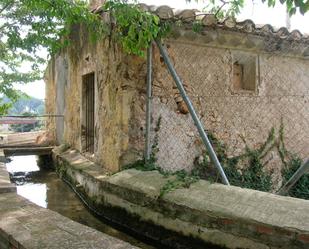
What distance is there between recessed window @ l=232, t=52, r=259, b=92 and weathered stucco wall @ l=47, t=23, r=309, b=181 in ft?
0.13

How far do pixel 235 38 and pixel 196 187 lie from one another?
98.9 inches

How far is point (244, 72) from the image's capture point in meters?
6.77

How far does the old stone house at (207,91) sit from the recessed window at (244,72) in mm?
16

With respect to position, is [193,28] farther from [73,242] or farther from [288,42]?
[73,242]

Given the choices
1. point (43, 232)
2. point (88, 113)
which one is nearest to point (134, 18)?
point (43, 232)

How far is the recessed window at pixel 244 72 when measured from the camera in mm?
6449

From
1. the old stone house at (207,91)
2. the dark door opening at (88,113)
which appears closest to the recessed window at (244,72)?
the old stone house at (207,91)

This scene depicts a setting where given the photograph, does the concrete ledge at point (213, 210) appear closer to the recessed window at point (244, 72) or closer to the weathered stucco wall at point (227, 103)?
the weathered stucco wall at point (227, 103)

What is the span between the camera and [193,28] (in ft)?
17.1

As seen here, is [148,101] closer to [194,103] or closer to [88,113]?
[194,103]

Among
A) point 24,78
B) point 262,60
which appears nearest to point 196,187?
point 262,60

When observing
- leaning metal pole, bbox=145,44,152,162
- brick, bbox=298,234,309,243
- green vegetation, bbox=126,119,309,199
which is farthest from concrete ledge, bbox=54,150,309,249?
green vegetation, bbox=126,119,309,199

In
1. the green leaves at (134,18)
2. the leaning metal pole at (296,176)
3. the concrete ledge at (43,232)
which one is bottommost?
the concrete ledge at (43,232)

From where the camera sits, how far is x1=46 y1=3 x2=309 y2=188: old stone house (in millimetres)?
5703
